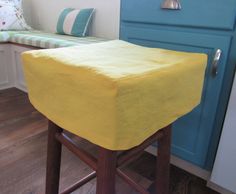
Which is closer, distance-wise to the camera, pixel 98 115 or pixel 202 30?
pixel 98 115

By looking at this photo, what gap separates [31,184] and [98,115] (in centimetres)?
82

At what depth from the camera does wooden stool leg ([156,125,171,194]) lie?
0.68 meters

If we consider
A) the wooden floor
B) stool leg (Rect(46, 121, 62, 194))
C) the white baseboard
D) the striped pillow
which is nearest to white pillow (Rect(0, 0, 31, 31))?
the striped pillow

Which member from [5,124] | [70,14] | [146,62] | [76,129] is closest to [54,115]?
[76,129]

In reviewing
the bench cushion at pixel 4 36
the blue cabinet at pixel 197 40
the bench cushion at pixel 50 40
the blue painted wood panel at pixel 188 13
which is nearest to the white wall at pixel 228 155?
the blue cabinet at pixel 197 40

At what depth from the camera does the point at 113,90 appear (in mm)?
370

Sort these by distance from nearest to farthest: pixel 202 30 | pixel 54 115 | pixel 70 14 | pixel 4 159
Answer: pixel 54 115 → pixel 202 30 → pixel 4 159 → pixel 70 14

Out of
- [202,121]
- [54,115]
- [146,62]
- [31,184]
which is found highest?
[146,62]

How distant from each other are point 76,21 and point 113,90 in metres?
1.56

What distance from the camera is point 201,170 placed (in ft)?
3.56

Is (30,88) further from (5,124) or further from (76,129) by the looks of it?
(5,124)

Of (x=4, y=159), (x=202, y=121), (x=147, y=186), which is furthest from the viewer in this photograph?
(x=4, y=159)

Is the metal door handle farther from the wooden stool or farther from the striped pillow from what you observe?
the striped pillow

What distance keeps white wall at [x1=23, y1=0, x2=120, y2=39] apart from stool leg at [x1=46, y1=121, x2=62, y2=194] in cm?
118
